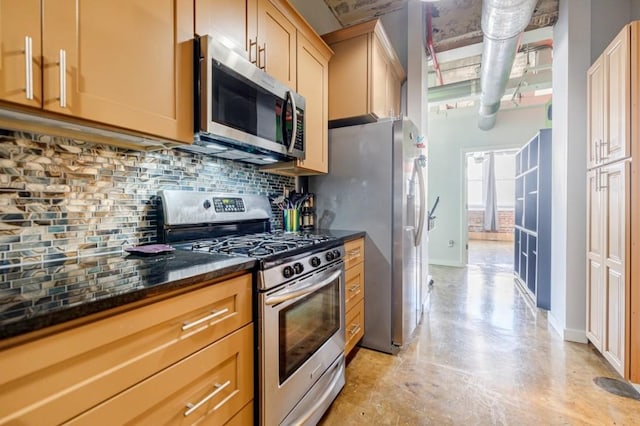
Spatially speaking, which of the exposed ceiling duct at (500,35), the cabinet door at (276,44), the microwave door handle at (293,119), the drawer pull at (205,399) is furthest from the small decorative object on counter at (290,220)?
the exposed ceiling duct at (500,35)

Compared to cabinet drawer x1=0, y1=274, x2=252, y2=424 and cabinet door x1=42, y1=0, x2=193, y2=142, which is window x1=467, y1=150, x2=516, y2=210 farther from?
cabinet drawer x1=0, y1=274, x2=252, y2=424

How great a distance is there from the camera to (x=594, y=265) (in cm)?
203

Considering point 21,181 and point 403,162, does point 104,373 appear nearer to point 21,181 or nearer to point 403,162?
point 21,181

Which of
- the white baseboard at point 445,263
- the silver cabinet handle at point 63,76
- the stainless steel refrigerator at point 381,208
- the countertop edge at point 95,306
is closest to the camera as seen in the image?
the countertop edge at point 95,306

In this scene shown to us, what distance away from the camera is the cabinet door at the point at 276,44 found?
5.16ft

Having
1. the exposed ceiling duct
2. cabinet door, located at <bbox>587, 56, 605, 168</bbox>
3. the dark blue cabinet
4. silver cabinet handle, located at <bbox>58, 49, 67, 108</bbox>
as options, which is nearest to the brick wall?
the dark blue cabinet

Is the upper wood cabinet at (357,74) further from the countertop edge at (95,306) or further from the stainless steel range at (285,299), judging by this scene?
the countertop edge at (95,306)

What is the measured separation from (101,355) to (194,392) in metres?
0.34

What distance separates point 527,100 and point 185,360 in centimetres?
729

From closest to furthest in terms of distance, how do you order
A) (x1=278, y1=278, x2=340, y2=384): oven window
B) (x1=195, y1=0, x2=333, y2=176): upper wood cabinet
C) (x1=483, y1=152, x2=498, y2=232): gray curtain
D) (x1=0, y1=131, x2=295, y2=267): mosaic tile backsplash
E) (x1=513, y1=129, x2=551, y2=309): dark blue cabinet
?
1. (x1=0, y1=131, x2=295, y2=267): mosaic tile backsplash
2. (x1=278, y1=278, x2=340, y2=384): oven window
3. (x1=195, y1=0, x2=333, y2=176): upper wood cabinet
4. (x1=513, y1=129, x2=551, y2=309): dark blue cabinet
5. (x1=483, y1=152, x2=498, y2=232): gray curtain

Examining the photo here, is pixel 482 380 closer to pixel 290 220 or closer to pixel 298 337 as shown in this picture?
pixel 298 337

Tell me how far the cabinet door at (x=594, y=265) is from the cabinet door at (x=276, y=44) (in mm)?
2250

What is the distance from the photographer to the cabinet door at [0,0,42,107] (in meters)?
0.71

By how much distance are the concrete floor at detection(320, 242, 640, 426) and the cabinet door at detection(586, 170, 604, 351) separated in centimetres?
25
